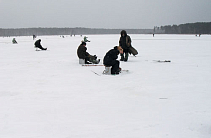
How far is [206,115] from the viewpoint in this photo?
4820mm

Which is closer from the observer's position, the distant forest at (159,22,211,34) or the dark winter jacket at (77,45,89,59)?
the dark winter jacket at (77,45,89,59)

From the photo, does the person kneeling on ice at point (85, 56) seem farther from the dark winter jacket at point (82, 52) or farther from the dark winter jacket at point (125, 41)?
the dark winter jacket at point (125, 41)

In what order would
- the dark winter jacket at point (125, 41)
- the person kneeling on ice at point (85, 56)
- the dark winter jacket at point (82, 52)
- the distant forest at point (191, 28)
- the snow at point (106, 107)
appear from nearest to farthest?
the snow at point (106, 107)
the dark winter jacket at point (82, 52)
the person kneeling on ice at point (85, 56)
the dark winter jacket at point (125, 41)
the distant forest at point (191, 28)

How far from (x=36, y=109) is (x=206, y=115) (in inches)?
143

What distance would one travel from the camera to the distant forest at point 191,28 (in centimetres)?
16125

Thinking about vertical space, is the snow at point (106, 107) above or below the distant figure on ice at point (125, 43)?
below

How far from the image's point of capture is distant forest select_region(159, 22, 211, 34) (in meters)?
161

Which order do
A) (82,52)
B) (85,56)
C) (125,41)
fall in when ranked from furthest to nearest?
(125,41), (85,56), (82,52)

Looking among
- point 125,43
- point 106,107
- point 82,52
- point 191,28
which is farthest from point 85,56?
point 191,28

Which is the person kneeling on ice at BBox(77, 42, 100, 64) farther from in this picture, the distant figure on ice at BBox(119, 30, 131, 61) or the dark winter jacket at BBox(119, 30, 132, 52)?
the dark winter jacket at BBox(119, 30, 132, 52)

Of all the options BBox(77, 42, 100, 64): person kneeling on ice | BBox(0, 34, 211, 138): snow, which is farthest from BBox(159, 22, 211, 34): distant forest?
BBox(0, 34, 211, 138): snow

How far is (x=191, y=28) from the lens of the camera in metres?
173

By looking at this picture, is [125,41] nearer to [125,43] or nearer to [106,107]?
[125,43]

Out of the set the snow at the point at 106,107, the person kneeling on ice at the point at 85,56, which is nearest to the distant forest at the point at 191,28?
the person kneeling on ice at the point at 85,56
